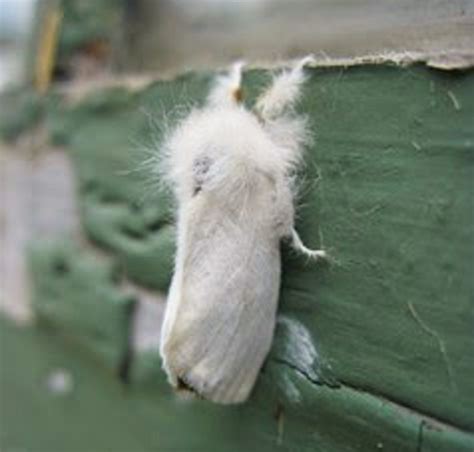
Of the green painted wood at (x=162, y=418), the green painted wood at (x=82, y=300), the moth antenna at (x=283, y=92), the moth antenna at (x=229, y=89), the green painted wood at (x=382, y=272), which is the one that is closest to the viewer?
the green painted wood at (x=382, y=272)

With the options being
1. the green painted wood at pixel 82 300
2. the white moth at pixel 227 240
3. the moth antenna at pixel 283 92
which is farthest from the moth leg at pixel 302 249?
the green painted wood at pixel 82 300

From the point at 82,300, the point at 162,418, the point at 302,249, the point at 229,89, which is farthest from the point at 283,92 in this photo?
the point at 82,300

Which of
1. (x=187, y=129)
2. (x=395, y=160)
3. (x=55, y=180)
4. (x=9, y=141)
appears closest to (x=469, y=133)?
(x=395, y=160)

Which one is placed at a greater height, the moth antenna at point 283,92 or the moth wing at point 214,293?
the moth antenna at point 283,92

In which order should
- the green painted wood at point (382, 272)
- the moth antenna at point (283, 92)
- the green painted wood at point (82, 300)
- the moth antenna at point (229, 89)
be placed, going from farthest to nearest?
the green painted wood at point (82, 300)
the moth antenna at point (229, 89)
the moth antenna at point (283, 92)
the green painted wood at point (382, 272)

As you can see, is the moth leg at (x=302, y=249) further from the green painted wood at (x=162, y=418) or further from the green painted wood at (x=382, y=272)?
the green painted wood at (x=162, y=418)

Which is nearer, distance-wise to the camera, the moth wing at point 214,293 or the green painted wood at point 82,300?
the moth wing at point 214,293

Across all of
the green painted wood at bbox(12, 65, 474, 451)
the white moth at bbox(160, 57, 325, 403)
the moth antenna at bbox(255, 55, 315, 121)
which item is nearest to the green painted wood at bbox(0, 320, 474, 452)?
the green painted wood at bbox(12, 65, 474, 451)

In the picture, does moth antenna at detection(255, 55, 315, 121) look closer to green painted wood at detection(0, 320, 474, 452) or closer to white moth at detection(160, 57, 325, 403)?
white moth at detection(160, 57, 325, 403)

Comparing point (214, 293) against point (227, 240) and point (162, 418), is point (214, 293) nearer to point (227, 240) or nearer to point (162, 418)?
point (227, 240)
